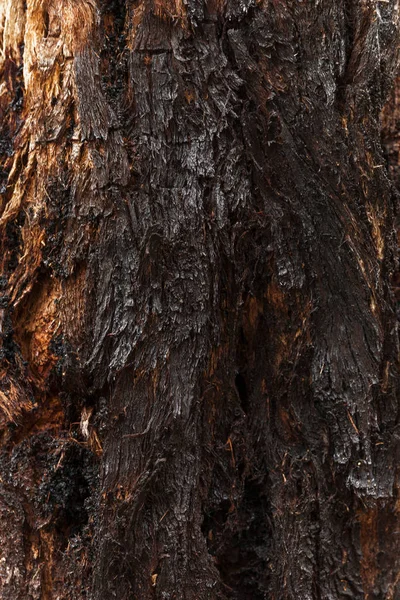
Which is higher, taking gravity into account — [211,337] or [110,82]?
[110,82]

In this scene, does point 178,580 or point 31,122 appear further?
point 31,122

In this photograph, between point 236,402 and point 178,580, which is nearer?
point 178,580

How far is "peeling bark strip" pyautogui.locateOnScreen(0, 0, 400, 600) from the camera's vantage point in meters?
1.22

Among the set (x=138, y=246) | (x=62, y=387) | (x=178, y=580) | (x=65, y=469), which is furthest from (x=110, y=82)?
(x=178, y=580)

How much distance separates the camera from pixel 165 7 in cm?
126

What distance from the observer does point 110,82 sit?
1291 mm

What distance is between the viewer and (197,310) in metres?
1.24

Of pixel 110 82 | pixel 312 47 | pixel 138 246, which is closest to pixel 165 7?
pixel 110 82

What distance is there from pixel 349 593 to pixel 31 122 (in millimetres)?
1201

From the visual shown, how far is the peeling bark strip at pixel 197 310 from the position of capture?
4.01 ft

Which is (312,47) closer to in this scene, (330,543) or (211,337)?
(211,337)

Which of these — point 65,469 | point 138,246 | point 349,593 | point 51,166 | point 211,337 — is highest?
point 51,166

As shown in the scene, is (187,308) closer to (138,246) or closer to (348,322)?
(138,246)

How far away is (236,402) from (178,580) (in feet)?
1.21
